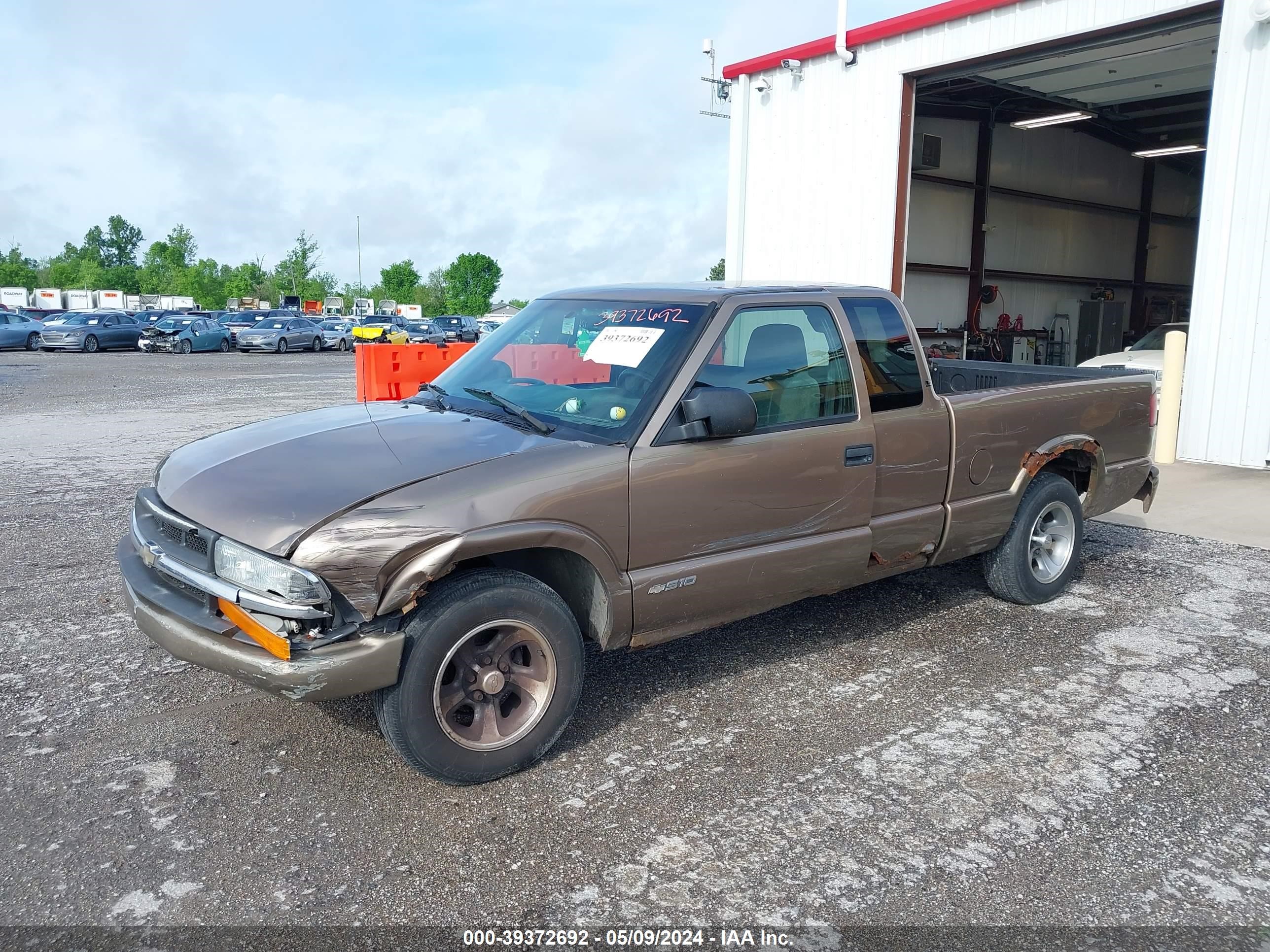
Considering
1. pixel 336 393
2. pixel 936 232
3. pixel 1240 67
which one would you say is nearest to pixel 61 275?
pixel 336 393

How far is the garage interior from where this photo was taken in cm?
1573

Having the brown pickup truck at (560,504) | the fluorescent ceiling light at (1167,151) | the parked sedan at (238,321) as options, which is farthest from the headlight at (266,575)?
the parked sedan at (238,321)

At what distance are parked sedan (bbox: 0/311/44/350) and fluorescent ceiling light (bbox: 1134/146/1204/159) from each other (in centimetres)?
3394

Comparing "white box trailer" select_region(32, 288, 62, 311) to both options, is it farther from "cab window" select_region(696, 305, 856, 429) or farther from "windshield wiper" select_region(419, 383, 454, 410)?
"cab window" select_region(696, 305, 856, 429)

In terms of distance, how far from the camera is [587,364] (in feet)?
14.1

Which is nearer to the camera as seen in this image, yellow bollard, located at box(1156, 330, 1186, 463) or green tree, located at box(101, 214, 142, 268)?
yellow bollard, located at box(1156, 330, 1186, 463)

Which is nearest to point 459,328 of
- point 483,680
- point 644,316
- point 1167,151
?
point 1167,151

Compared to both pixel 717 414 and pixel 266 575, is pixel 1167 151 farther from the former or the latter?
pixel 266 575

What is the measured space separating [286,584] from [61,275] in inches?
4948

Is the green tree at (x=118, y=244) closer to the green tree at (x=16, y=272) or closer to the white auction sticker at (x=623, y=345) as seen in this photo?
the green tree at (x=16, y=272)

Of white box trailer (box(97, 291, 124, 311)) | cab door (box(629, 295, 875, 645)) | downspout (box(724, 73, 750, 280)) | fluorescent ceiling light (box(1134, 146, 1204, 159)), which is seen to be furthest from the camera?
white box trailer (box(97, 291, 124, 311))

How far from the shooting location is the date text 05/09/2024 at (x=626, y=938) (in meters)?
2.71

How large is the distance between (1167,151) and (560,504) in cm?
2010

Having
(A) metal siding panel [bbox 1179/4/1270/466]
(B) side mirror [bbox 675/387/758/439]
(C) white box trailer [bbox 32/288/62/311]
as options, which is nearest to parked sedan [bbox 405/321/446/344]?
(A) metal siding panel [bbox 1179/4/1270/466]
